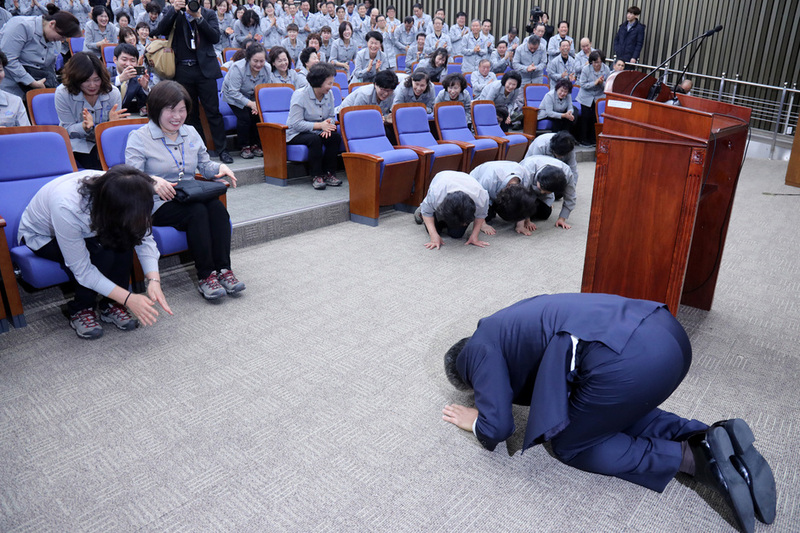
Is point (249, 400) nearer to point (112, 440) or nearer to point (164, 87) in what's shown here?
point (112, 440)

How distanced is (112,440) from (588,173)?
492cm

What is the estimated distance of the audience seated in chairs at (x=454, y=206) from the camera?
119 inches

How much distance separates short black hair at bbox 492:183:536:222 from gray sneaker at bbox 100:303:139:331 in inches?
79.8

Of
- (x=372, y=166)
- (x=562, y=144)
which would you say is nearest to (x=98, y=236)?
(x=372, y=166)

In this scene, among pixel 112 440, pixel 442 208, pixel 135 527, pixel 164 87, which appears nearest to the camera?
pixel 135 527

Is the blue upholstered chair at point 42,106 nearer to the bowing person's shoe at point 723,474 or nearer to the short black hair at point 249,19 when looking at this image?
the bowing person's shoe at point 723,474

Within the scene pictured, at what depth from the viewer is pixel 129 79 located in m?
4.08

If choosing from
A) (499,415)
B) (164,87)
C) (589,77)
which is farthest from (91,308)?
(589,77)

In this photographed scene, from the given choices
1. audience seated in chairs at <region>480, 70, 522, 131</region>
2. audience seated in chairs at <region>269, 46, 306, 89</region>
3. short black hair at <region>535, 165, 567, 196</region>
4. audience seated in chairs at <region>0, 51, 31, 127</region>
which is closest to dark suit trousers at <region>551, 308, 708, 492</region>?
short black hair at <region>535, 165, 567, 196</region>

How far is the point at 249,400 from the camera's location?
184cm

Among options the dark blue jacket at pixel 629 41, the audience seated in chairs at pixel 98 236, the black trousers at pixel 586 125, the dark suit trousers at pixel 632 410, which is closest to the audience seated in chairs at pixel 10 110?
the audience seated in chairs at pixel 98 236

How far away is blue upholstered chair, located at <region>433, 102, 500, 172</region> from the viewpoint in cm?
438

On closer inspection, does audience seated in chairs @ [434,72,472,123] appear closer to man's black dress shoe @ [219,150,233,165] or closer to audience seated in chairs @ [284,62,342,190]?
audience seated in chairs @ [284,62,342,190]

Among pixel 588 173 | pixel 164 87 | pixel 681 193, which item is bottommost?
pixel 588 173
